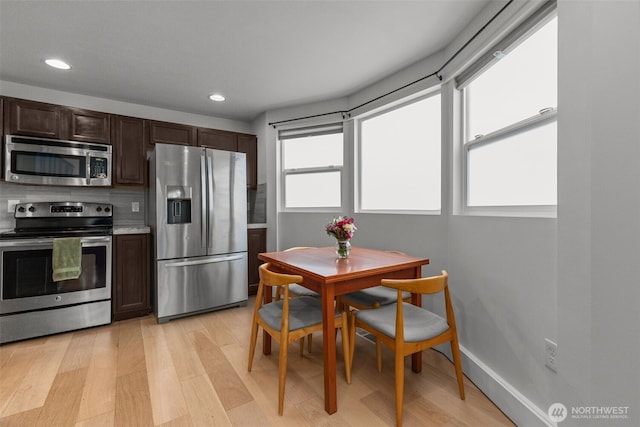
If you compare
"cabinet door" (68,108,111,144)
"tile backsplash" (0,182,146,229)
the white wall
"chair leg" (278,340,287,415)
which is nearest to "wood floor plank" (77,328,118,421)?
"chair leg" (278,340,287,415)

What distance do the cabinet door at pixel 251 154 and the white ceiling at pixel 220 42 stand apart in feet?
2.64

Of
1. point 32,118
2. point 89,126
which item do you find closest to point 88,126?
point 89,126

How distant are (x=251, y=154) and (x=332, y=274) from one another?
278 cm

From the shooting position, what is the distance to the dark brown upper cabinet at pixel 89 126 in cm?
282

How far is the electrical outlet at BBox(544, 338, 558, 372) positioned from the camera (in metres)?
1.30

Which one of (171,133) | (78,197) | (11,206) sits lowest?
(11,206)

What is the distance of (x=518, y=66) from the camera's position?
1.63 meters

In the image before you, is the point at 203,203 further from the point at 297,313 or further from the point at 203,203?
the point at 297,313

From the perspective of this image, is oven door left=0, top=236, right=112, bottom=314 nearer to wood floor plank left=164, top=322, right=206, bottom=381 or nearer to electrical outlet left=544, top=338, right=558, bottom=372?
wood floor plank left=164, top=322, right=206, bottom=381

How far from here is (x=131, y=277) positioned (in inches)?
114

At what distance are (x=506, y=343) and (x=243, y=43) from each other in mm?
2691

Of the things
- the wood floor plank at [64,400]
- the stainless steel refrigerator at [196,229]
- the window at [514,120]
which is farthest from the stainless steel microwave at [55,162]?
the window at [514,120]

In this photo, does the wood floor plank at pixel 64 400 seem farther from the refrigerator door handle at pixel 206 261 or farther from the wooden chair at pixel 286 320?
the refrigerator door handle at pixel 206 261

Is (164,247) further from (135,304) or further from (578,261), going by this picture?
(578,261)
